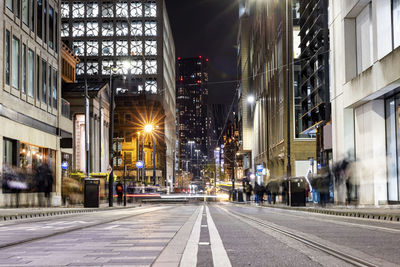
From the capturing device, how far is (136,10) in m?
135

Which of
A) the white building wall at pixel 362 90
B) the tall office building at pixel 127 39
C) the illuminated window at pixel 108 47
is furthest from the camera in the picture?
the tall office building at pixel 127 39

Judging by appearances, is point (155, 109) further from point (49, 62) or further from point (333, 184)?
point (333, 184)

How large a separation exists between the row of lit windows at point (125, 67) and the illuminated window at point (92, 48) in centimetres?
221

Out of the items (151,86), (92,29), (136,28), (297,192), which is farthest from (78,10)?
(297,192)

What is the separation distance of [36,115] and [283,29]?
93.8 feet

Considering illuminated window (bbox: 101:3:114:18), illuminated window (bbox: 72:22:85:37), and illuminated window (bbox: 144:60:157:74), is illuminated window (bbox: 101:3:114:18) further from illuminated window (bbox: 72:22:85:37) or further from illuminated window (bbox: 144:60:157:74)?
illuminated window (bbox: 144:60:157:74)

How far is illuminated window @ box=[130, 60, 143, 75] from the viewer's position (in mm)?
133625

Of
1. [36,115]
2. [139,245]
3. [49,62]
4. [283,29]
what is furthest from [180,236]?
[283,29]

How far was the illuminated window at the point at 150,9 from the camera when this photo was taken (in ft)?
440

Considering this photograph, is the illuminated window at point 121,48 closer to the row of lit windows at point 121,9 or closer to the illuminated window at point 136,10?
the row of lit windows at point 121,9

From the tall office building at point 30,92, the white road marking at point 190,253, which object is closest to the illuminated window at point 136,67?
the tall office building at point 30,92

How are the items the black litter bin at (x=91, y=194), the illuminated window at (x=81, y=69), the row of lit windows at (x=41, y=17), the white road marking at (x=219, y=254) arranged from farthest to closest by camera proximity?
the illuminated window at (x=81, y=69) < the row of lit windows at (x=41, y=17) < the black litter bin at (x=91, y=194) < the white road marking at (x=219, y=254)

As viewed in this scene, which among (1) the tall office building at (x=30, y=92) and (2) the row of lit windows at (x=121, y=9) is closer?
(1) the tall office building at (x=30, y=92)

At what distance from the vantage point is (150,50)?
5276 inches
